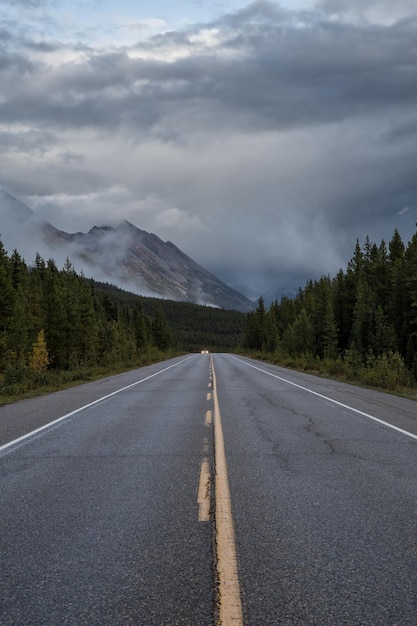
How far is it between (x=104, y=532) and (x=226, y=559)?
4.12ft

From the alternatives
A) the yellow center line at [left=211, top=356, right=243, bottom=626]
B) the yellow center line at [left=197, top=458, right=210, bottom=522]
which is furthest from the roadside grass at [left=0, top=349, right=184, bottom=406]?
the yellow center line at [left=211, top=356, right=243, bottom=626]

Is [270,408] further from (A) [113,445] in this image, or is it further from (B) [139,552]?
(B) [139,552]

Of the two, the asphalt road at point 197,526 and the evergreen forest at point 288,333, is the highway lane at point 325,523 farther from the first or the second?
the evergreen forest at point 288,333

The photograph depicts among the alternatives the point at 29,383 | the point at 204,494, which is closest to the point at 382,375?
the point at 29,383

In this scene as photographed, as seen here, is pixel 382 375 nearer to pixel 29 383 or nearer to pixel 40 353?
pixel 29 383

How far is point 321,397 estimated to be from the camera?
16406 mm

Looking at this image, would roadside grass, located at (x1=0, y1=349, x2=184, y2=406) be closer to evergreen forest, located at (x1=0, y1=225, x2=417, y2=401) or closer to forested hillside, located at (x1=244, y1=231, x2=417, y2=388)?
evergreen forest, located at (x1=0, y1=225, x2=417, y2=401)

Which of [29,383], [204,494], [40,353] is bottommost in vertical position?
[29,383]

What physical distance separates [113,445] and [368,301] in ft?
207

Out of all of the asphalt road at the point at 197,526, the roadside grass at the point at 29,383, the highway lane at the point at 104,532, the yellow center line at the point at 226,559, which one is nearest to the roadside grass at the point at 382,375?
the asphalt road at the point at 197,526

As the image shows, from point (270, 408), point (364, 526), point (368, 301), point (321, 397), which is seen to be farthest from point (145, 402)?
point (368, 301)

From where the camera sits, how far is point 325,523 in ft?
15.1

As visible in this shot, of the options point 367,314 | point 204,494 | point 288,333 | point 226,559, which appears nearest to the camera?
point 226,559

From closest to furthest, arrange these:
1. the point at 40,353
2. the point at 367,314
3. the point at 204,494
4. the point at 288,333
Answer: the point at 204,494, the point at 40,353, the point at 367,314, the point at 288,333
